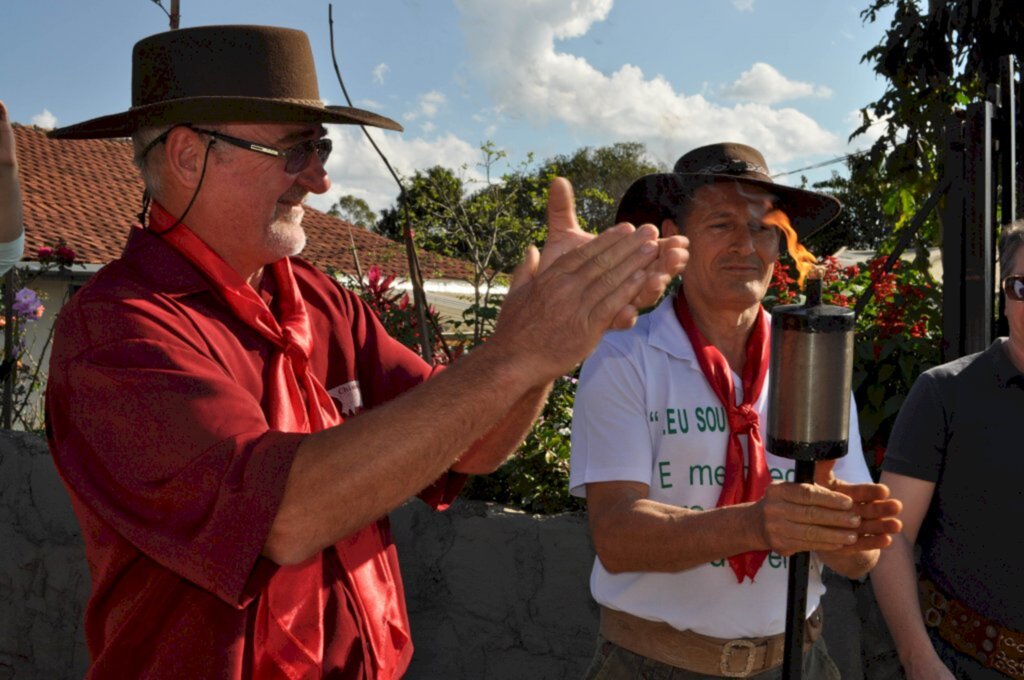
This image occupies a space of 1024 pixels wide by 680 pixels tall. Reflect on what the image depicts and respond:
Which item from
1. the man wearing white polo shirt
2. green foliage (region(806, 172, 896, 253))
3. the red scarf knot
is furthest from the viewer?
green foliage (region(806, 172, 896, 253))

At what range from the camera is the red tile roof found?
739 inches

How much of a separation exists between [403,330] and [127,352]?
368 centimetres

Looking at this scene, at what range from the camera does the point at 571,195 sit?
6.17ft

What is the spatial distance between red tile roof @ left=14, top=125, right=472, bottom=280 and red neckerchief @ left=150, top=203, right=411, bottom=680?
14512 millimetres

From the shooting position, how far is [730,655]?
7.84ft

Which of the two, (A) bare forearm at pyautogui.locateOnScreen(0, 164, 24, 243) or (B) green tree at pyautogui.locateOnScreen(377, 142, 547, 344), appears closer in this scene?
(A) bare forearm at pyautogui.locateOnScreen(0, 164, 24, 243)

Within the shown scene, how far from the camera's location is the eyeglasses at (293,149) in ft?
6.97

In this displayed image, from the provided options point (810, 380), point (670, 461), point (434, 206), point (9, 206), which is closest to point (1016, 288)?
point (670, 461)

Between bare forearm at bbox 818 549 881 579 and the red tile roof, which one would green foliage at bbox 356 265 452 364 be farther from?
the red tile roof

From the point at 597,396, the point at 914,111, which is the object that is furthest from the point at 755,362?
the point at 914,111

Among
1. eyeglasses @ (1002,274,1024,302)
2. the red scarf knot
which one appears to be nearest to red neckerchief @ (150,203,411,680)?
the red scarf knot

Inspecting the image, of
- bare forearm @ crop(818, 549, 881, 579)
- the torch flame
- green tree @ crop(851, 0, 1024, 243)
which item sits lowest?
bare forearm @ crop(818, 549, 881, 579)

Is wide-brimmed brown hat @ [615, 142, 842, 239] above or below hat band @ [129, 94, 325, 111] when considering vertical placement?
below

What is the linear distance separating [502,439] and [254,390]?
1.88 ft
